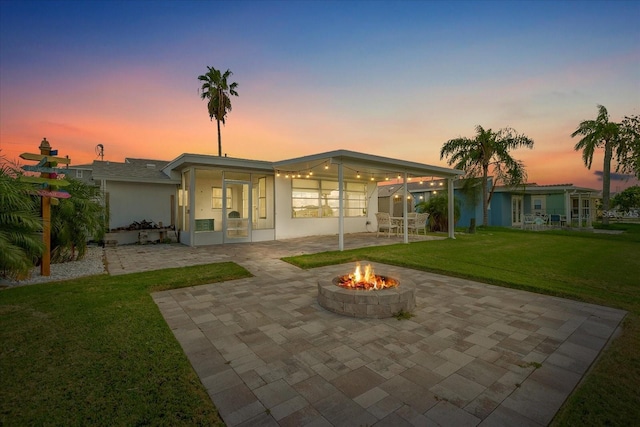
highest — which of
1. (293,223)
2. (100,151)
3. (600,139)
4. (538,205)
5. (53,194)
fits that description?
(100,151)

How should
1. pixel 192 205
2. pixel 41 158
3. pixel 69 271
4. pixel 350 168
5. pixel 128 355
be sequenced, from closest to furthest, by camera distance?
pixel 128 355 < pixel 41 158 < pixel 69 271 < pixel 192 205 < pixel 350 168

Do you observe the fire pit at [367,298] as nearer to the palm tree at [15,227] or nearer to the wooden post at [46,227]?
the palm tree at [15,227]

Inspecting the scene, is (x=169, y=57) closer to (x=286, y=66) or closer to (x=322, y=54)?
(x=286, y=66)

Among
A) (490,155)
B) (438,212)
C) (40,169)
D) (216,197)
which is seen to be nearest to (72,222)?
(40,169)

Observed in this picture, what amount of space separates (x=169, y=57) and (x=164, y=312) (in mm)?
10521

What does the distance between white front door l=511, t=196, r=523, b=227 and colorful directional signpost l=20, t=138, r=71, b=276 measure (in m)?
26.0

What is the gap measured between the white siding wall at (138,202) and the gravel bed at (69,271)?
3.86 meters

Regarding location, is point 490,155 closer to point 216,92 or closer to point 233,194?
point 233,194

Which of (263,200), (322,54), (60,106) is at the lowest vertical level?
(263,200)

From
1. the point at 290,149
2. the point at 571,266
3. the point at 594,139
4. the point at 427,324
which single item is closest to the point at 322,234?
the point at 290,149

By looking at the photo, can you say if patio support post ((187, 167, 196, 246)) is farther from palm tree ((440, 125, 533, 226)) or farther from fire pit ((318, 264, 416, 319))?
palm tree ((440, 125, 533, 226))

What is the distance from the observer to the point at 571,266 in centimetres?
682

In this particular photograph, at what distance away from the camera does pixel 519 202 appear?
861 inches

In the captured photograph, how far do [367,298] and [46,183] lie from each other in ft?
24.1
